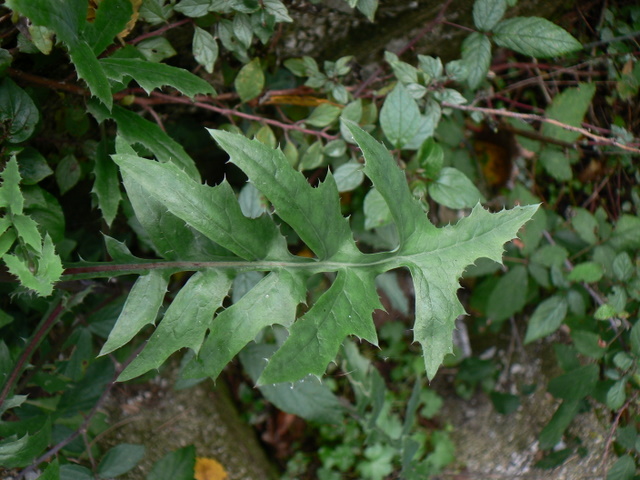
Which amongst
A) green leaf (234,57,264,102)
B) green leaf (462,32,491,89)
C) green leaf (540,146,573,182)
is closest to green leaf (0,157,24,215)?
green leaf (234,57,264,102)

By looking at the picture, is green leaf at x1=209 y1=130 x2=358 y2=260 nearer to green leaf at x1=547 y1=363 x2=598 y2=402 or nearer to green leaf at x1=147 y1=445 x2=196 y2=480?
green leaf at x1=147 y1=445 x2=196 y2=480

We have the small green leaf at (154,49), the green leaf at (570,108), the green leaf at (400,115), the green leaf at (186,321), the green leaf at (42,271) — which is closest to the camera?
the green leaf at (42,271)

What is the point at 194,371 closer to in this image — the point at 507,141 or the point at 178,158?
the point at 178,158

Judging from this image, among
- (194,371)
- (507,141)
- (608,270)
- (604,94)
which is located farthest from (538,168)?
(194,371)

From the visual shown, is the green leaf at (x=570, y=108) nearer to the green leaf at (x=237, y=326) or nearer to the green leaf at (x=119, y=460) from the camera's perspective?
the green leaf at (x=237, y=326)

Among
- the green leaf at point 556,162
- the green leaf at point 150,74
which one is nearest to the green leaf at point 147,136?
the green leaf at point 150,74

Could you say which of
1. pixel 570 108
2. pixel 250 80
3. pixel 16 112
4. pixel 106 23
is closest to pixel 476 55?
pixel 570 108
